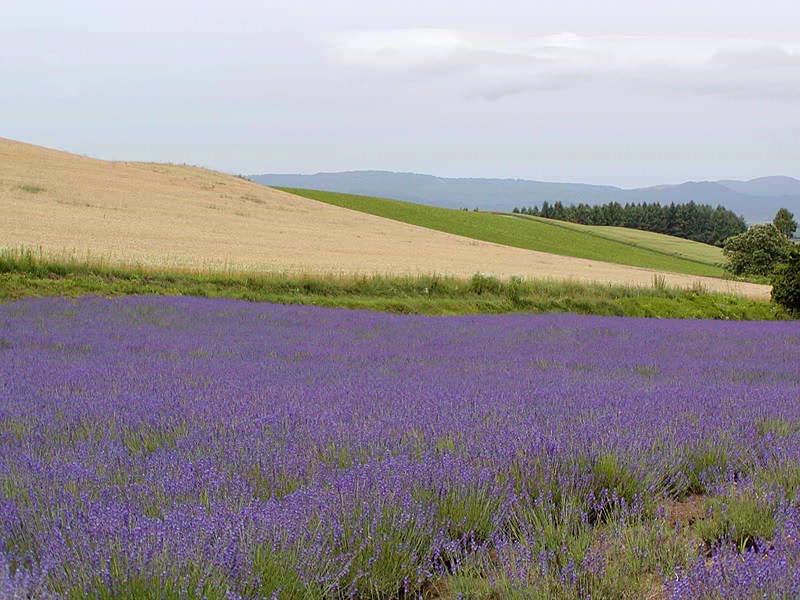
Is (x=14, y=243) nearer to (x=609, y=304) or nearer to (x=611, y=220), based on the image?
(x=609, y=304)

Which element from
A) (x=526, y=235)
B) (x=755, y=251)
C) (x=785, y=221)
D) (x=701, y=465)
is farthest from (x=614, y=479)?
(x=785, y=221)

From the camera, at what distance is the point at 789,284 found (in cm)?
1936

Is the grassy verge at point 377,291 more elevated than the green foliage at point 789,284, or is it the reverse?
the green foliage at point 789,284

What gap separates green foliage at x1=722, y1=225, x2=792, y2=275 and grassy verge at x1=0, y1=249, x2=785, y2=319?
85.1ft

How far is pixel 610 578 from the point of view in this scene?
2418mm

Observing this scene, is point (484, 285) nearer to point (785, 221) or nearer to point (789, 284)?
point (789, 284)

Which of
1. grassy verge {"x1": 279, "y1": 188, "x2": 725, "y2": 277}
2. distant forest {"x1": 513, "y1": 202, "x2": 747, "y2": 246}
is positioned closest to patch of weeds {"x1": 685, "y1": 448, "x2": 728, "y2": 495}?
grassy verge {"x1": 279, "y1": 188, "x2": 725, "y2": 277}

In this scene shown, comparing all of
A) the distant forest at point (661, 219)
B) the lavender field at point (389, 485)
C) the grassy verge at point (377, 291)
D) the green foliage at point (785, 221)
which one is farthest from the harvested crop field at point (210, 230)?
the distant forest at point (661, 219)

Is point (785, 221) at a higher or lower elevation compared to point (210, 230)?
higher

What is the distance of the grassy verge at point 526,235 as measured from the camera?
168 ft

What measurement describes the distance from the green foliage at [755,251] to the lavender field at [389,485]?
43.2m

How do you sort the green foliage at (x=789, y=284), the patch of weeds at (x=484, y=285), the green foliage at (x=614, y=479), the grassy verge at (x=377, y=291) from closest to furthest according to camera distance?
the green foliage at (x=614, y=479), the grassy verge at (x=377, y=291), the green foliage at (x=789, y=284), the patch of weeds at (x=484, y=285)

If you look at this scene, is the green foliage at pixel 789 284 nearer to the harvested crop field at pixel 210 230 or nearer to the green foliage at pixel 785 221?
the harvested crop field at pixel 210 230

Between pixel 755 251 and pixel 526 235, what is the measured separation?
55.6ft
